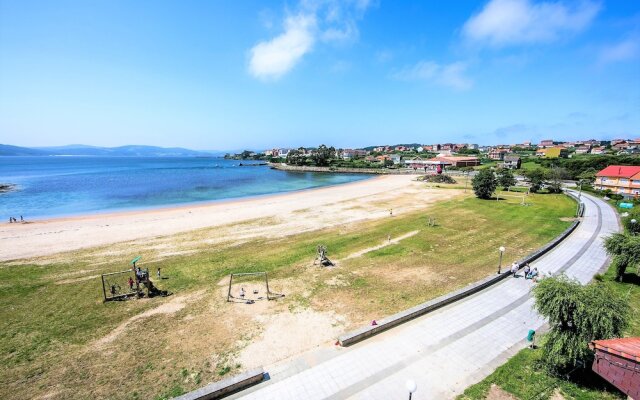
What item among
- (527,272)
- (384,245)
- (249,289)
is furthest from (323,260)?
(527,272)

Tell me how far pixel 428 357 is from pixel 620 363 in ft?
15.5

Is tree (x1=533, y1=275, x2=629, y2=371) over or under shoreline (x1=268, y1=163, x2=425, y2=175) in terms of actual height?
over

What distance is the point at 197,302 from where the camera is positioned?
47.3 feet

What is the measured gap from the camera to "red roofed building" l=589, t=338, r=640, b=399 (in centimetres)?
708

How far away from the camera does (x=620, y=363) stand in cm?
737

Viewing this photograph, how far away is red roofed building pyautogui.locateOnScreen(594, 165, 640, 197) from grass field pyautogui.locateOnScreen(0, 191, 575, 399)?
102 ft

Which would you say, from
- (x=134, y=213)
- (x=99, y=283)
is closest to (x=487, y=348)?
(x=99, y=283)

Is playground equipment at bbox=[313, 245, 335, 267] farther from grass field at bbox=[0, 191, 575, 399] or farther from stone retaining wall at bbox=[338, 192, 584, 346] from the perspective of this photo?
stone retaining wall at bbox=[338, 192, 584, 346]

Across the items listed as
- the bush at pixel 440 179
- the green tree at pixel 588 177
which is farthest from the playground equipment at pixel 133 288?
the green tree at pixel 588 177

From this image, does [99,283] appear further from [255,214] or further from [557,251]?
[557,251]

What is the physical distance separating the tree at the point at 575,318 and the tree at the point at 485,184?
1474 inches

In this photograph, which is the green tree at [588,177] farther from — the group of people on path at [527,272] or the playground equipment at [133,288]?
the playground equipment at [133,288]

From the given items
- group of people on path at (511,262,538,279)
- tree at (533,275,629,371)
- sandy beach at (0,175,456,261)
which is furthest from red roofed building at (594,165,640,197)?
tree at (533,275,629,371)

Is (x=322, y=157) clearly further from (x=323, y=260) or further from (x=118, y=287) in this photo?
(x=118, y=287)
